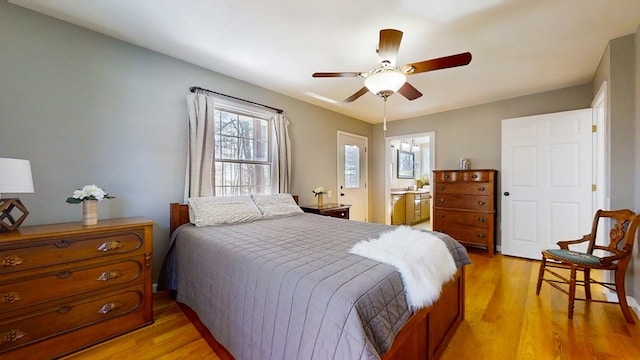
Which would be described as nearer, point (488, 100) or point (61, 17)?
point (61, 17)

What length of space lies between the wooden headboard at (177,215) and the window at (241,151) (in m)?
0.45

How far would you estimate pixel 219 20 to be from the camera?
197 cm

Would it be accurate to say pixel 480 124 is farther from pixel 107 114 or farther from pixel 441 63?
pixel 107 114

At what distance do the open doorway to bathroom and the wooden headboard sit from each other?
12.7 feet

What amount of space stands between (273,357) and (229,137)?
8.06 ft

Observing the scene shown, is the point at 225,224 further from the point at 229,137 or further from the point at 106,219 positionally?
the point at 229,137

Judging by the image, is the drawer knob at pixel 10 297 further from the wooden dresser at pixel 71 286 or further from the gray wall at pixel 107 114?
the gray wall at pixel 107 114

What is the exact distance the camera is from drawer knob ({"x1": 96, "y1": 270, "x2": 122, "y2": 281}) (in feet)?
5.72

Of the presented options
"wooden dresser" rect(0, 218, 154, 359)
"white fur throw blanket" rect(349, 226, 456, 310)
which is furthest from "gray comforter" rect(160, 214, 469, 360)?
"wooden dresser" rect(0, 218, 154, 359)

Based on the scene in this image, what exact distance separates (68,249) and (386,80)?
2460 mm

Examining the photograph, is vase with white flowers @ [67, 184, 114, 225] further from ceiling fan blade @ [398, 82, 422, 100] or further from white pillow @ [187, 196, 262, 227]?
ceiling fan blade @ [398, 82, 422, 100]

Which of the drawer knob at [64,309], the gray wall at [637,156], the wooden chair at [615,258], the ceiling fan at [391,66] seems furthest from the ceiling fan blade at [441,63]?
the drawer knob at [64,309]

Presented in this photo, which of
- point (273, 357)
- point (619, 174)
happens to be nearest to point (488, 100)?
point (619, 174)

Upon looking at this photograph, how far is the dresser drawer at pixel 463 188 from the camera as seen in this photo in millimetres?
3682
